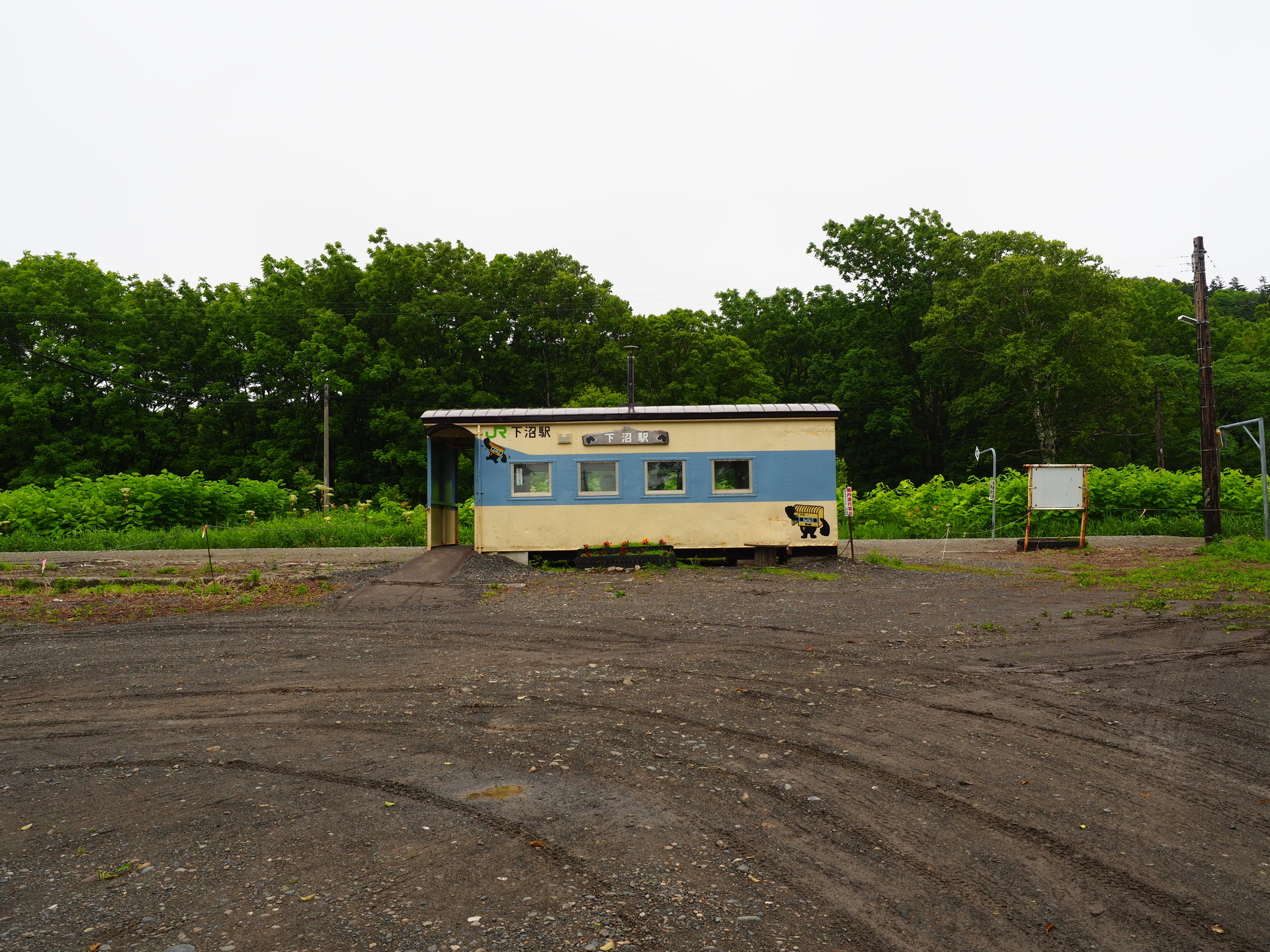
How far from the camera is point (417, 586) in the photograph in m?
13.9

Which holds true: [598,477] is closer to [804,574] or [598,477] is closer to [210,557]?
[804,574]

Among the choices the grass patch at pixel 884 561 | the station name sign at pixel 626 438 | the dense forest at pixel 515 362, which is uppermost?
the dense forest at pixel 515 362

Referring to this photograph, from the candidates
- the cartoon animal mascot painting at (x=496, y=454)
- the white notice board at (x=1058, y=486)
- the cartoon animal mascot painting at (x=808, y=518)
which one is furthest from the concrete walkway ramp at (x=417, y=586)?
the white notice board at (x=1058, y=486)

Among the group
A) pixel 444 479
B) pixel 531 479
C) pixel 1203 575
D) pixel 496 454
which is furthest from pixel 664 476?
pixel 1203 575

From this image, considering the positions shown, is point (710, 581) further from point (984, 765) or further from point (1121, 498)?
A: point (1121, 498)

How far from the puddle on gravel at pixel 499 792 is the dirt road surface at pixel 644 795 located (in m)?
0.03

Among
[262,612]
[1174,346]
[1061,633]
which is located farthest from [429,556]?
[1174,346]

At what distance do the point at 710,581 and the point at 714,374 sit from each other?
25.9 metres

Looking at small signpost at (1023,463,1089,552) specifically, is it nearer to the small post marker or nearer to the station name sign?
the station name sign

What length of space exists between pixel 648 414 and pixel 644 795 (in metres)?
12.9

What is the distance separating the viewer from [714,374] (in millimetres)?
39281

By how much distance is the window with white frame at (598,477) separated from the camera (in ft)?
55.9

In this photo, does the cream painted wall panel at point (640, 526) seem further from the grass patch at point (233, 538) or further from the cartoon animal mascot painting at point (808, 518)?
the grass patch at point (233, 538)

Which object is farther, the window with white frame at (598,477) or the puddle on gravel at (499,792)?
the window with white frame at (598,477)
